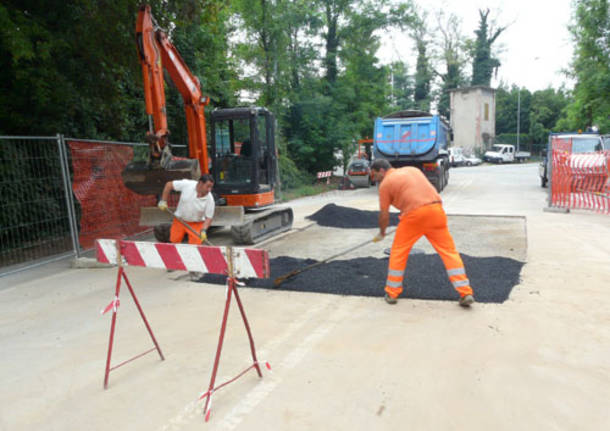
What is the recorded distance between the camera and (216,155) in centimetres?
953

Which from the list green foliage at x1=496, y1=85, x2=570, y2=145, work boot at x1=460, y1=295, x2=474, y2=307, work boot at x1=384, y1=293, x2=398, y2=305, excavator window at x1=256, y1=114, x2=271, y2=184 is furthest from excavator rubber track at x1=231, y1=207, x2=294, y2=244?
green foliage at x1=496, y1=85, x2=570, y2=145

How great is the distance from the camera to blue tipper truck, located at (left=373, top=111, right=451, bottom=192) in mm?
16969

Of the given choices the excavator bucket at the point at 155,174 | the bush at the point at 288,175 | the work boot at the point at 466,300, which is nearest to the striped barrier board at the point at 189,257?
the work boot at the point at 466,300

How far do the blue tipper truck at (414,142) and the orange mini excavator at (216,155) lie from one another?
826cm

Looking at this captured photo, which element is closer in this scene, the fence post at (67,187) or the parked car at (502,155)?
the fence post at (67,187)

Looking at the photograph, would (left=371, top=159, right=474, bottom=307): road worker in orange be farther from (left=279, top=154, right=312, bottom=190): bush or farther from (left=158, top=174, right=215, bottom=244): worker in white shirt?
(left=279, top=154, right=312, bottom=190): bush

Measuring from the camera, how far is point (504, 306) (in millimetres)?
4906

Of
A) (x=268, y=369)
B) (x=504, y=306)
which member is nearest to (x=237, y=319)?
(x=268, y=369)

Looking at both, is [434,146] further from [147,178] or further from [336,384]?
[336,384]

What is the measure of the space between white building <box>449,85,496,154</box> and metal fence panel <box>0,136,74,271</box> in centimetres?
4770

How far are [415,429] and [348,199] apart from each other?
48.4 feet

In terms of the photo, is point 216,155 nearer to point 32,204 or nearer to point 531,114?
point 32,204

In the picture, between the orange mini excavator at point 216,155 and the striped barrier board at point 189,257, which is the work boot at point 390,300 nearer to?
the striped barrier board at point 189,257

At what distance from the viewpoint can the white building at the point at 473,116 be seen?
49906 mm
